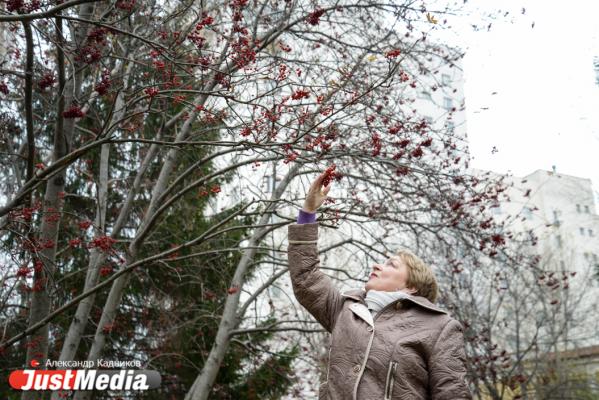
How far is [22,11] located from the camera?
10.4 ft

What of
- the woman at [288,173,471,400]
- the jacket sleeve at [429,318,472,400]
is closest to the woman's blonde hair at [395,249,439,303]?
the woman at [288,173,471,400]

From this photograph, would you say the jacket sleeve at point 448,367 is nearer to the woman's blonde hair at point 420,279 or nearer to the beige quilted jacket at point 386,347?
the beige quilted jacket at point 386,347

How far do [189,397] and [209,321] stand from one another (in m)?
1.95

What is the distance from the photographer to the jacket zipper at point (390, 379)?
221cm

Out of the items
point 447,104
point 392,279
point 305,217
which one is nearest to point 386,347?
point 392,279

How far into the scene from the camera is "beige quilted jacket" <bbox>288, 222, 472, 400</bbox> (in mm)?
2230

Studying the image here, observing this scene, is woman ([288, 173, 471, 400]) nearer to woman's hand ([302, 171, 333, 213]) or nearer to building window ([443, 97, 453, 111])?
woman's hand ([302, 171, 333, 213])

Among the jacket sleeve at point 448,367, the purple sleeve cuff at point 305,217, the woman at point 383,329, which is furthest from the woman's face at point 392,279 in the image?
the purple sleeve cuff at point 305,217

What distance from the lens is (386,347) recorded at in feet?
7.54

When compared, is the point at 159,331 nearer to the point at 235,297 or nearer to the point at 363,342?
the point at 235,297

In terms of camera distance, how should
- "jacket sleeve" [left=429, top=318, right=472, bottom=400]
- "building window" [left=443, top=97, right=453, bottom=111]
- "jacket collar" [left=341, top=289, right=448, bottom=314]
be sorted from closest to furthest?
"jacket sleeve" [left=429, top=318, right=472, bottom=400] < "jacket collar" [left=341, top=289, right=448, bottom=314] < "building window" [left=443, top=97, right=453, bottom=111]

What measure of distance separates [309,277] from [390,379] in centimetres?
59

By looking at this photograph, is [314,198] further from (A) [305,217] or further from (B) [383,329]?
(B) [383,329]

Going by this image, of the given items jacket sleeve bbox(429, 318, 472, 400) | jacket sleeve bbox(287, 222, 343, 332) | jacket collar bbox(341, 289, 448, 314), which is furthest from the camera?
jacket sleeve bbox(287, 222, 343, 332)
